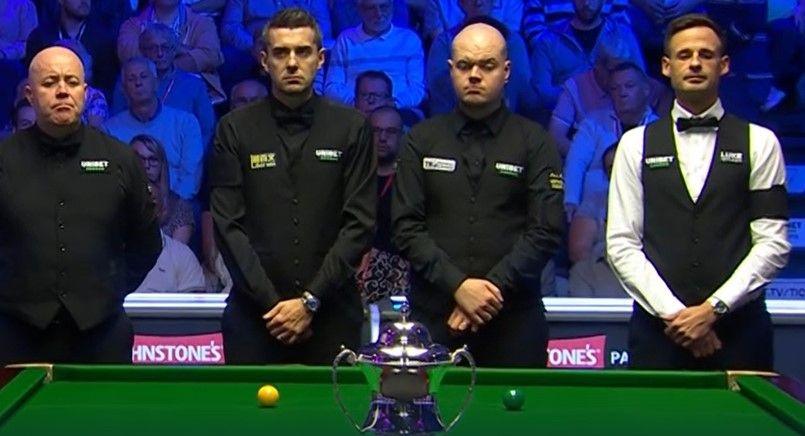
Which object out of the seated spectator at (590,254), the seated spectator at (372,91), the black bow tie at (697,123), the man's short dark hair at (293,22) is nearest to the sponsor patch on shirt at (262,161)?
the man's short dark hair at (293,22)

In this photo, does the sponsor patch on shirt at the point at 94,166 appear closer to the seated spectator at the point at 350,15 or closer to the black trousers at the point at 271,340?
the black trousers at the point at 271,340

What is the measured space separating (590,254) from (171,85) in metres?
1.98

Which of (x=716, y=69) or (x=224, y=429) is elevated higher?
(x=716, y=69)

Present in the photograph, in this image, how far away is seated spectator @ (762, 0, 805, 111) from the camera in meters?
6.71

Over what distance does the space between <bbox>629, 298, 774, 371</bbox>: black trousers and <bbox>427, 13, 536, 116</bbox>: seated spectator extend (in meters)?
1.98

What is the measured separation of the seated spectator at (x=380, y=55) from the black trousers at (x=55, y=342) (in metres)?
2.07

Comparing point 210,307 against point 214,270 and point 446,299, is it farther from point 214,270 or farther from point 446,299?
point 446,299

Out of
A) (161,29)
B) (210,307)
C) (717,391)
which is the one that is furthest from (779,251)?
(161,29)

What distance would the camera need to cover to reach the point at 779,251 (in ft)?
15.9

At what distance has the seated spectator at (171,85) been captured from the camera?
6840 millimetres

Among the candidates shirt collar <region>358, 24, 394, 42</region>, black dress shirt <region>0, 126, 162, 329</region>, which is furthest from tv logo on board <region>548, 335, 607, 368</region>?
black dress shirt <region>0, 126, 162, 329</region>

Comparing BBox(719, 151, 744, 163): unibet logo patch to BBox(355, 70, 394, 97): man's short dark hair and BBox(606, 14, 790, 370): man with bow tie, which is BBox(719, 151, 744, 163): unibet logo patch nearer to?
BBox(606, 14, 790, 370): man with bow tie

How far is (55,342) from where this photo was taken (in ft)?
16.5

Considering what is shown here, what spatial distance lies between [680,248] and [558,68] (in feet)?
6.65
